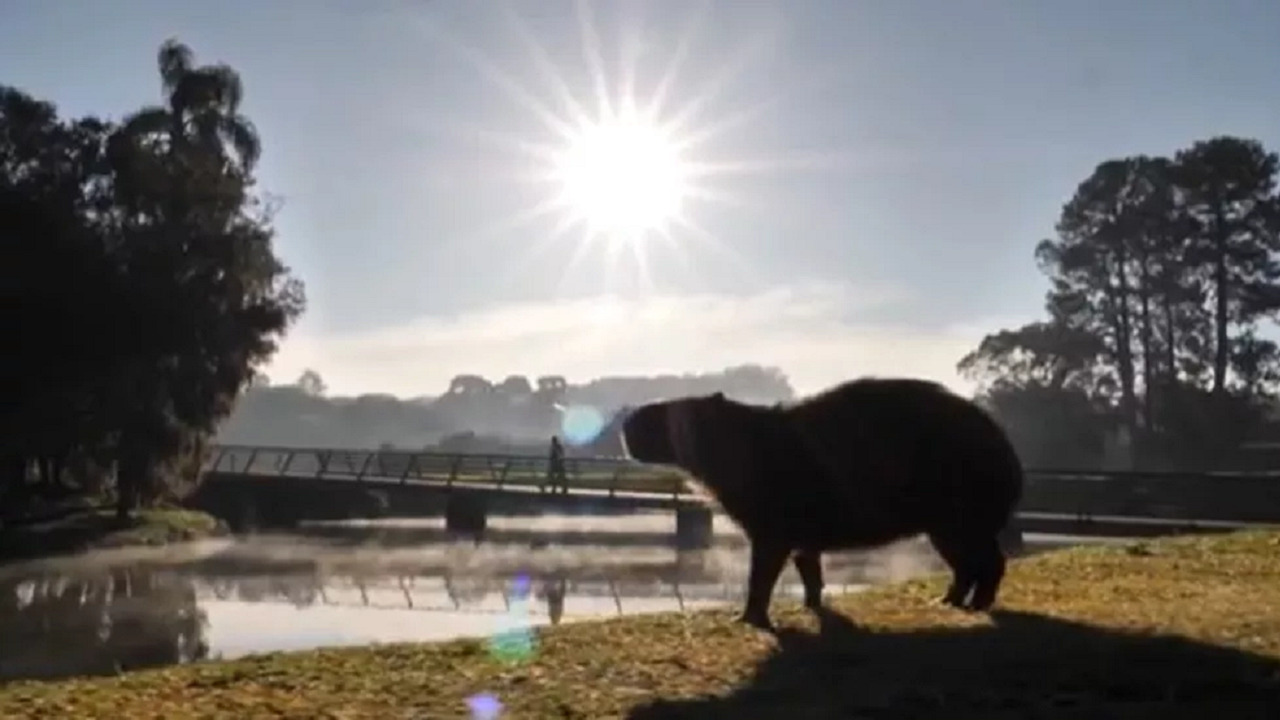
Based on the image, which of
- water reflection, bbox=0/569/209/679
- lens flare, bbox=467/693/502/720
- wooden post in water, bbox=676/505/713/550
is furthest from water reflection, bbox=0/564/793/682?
wooden post in water, bbox=676/505/713/550

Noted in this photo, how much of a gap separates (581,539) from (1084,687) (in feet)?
141

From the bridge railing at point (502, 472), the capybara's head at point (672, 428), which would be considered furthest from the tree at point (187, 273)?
the capybara's head at point (672, 428)

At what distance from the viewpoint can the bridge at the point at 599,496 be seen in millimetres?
35250

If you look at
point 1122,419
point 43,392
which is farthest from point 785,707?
point 1122,419

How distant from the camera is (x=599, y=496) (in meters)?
50.6

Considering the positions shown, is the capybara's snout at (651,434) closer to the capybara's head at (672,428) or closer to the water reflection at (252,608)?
the capybara's head at (672,428)

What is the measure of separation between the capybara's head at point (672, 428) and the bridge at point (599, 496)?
40.9ft

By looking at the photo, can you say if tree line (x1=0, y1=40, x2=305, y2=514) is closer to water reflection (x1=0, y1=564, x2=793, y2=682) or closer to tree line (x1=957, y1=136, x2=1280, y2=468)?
water reflection (x1=0, y1=564, x2=793, y2=682)

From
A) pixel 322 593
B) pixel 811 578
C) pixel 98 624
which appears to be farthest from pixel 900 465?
pixel 322 593

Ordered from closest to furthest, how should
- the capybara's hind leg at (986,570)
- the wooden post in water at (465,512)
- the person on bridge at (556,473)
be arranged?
the capybara's hind leg at (986,570) → the person on bridge at (556,473) → the wooden post in water at (465,512)

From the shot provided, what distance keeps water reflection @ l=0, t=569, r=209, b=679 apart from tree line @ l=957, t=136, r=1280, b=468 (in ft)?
146

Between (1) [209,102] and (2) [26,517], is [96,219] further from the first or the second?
(2) [26,517]

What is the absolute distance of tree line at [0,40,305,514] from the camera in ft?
137

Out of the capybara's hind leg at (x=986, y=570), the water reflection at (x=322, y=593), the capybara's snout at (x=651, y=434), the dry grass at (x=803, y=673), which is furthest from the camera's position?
the water reflection at (x=322, y=593)
